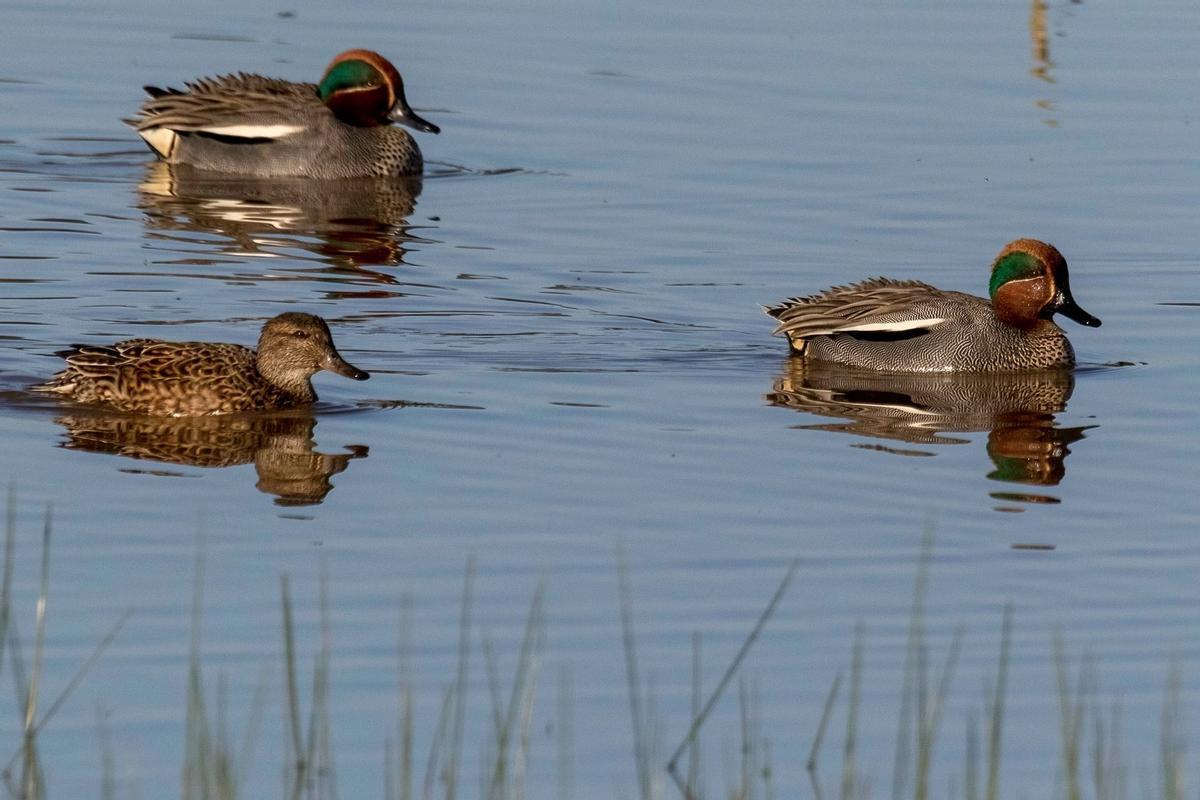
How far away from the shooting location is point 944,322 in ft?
44.1

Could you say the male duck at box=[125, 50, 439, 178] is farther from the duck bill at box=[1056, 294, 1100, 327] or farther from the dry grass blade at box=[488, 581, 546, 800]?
the dry grass blade at box=[488, 581, 546, 800]

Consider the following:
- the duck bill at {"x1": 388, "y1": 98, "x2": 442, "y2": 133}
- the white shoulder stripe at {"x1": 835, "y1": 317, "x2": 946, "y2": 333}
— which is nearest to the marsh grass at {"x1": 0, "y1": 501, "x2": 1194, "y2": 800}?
the white shoulder stripe at {"x1": 835, "y1": 317, "x2": 946, "y2": 333}

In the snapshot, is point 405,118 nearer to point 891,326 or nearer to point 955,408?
point 891,326

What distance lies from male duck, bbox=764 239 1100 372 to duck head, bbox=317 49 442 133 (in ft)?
19.8

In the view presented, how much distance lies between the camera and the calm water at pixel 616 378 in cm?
791

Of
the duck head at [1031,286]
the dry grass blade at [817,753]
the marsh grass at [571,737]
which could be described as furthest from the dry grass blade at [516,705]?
the duck head at [1031,286]

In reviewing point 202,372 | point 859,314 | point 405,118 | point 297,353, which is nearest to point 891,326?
point 859,314

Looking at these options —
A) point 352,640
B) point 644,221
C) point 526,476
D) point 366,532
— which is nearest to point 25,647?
point 352,640

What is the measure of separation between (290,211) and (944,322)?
5707 mm

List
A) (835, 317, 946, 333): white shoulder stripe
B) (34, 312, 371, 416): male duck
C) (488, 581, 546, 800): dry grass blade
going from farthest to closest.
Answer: (835, 317, 946, 333): white shoulder stripe → (34, 312, 371, 416): male duck → (488, 581, 546, 800): dry grass blade

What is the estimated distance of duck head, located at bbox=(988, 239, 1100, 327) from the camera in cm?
1366

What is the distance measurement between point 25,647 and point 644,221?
8836 millimetres

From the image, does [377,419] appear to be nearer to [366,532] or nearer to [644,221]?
[366,532]

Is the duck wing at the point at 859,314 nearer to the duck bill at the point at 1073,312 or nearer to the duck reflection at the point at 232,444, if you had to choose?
the duck bill at the point at 1073,312
